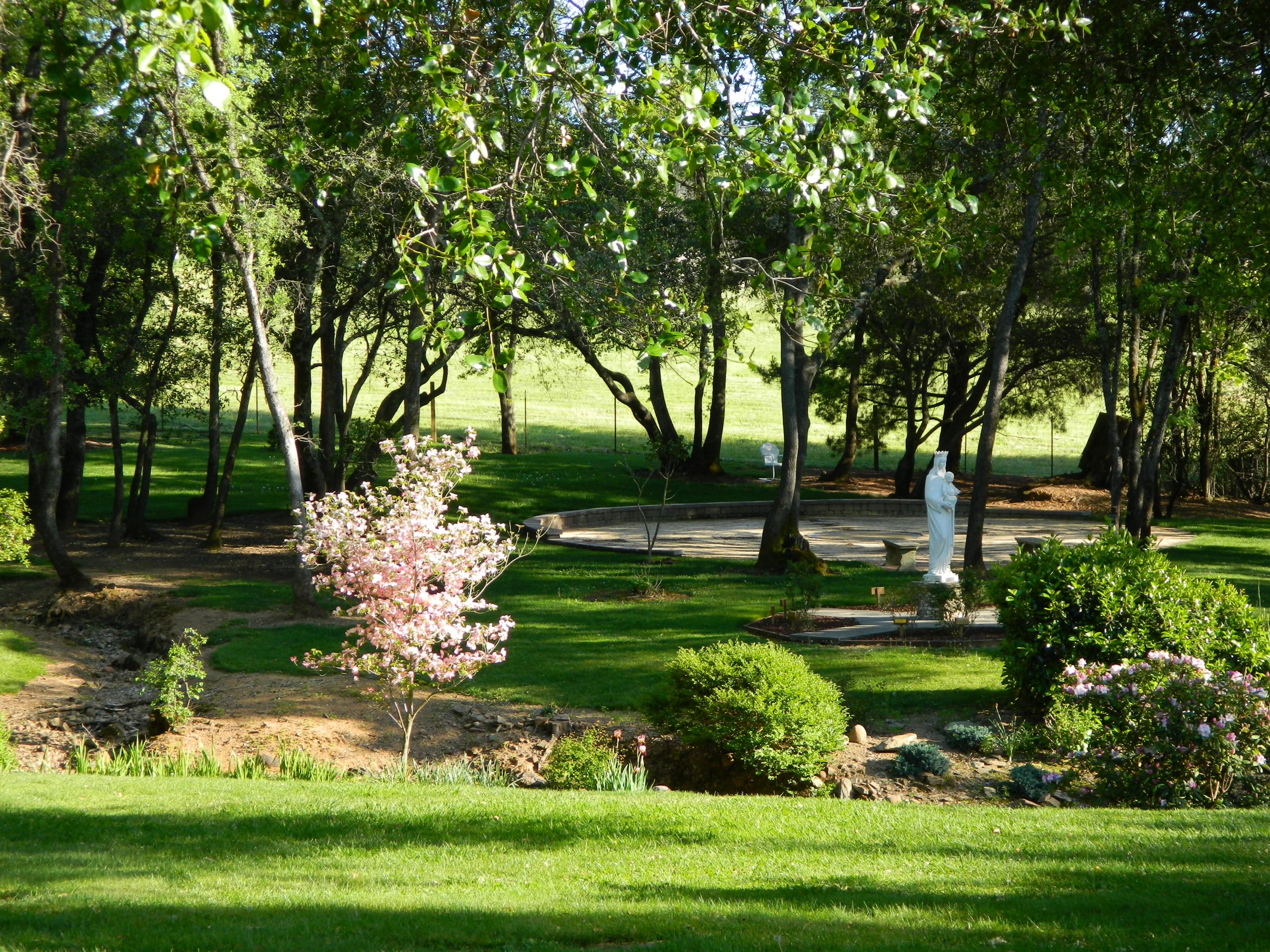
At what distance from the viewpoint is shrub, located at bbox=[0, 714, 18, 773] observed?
8.54m

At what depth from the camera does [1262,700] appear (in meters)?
6.91

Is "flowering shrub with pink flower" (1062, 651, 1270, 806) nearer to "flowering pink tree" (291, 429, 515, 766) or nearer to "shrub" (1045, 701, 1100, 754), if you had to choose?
"shrub" (1045, 701, 1100, 754)

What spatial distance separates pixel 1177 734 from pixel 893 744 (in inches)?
91.5

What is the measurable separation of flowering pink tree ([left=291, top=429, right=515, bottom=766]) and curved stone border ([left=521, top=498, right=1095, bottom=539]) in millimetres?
14552

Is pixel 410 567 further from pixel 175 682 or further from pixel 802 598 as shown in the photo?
pixel 802 598

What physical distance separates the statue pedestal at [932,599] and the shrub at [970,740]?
3.98 meters

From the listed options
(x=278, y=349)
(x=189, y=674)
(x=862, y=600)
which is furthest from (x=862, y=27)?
(x=278, y=349)

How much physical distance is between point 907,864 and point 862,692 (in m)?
4.96

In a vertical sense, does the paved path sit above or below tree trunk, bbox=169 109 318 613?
below

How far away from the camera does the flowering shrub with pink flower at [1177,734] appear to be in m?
6.85

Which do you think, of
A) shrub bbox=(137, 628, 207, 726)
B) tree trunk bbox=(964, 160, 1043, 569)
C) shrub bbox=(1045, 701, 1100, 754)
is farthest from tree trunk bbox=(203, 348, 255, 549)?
shrub bbox=(1045, 701, 1100, 754)

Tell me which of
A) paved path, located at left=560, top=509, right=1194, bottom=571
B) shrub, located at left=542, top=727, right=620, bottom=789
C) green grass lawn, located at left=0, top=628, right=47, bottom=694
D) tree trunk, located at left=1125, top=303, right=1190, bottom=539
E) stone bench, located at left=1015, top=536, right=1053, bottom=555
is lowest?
green grass lawn, located at left=0, top=628, right=47, bottom=694

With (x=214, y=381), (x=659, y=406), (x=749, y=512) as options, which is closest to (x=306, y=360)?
(x=214, y=381)

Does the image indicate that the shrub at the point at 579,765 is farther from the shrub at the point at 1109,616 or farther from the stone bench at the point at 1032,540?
the stone bench at the point at 1032,540
